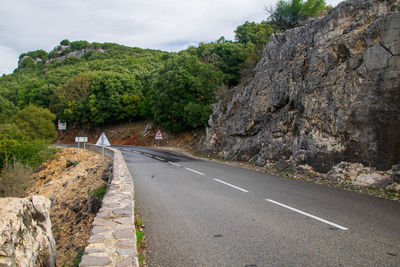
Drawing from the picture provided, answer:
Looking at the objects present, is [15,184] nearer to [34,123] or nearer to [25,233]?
[25,233]

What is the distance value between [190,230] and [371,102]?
8.81m

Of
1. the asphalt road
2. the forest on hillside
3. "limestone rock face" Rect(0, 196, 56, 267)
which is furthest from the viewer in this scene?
the forest on hillside

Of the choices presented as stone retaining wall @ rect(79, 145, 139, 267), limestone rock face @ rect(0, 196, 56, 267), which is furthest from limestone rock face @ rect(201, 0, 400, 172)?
→ limestone rock face @ rect(0, 196, 56, 267)

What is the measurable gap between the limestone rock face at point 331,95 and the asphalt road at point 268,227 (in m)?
3.03

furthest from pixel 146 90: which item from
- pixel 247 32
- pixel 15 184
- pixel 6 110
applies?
pixel 15 184

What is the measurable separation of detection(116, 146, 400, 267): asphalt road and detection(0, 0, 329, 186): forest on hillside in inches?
670

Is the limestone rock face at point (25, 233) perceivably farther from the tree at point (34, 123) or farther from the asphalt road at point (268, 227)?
the tree at point (34, 123)

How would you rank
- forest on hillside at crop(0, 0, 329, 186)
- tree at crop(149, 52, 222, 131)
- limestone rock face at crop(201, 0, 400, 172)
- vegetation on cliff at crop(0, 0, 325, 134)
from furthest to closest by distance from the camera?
tree at crop(149, 52, 222, 131)
vegetation on cliff at crop(0, 0, 325, 134)
forest on hillside at crop(0, 0, 329, 186)
limestone rock face at crop(201, 0, 400, 172)

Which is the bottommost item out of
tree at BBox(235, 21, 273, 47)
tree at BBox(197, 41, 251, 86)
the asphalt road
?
the asphalt road

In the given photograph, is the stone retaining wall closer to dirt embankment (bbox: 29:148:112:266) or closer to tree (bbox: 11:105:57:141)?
dirt embankment (bbox: 29:148:112:266)

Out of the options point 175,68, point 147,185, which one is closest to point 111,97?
point 175,68

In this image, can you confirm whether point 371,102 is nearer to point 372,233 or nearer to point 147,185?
point 372,233

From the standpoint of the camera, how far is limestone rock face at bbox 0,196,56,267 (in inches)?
130

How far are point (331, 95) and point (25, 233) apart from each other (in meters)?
12.3
